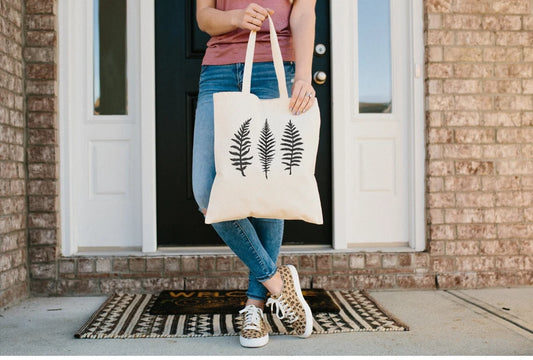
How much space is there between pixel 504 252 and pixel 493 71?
3.21 feet

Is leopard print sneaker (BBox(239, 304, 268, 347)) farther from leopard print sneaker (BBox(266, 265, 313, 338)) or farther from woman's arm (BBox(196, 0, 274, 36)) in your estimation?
woman's arm (BBox(196, 0, 274, 36))

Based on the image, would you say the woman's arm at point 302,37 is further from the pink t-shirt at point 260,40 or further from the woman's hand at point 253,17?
the woman's hand at point 253,17

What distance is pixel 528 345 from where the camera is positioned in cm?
209

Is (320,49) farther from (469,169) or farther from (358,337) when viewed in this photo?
(358,337)

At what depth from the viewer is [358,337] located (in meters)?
2.22

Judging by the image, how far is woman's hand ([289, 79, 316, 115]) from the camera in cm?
189

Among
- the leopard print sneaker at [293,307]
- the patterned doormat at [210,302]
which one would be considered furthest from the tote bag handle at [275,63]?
the patterned doormat at [210,302]

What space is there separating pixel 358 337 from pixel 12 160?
1845mm

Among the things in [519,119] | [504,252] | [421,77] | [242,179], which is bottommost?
[504,252]

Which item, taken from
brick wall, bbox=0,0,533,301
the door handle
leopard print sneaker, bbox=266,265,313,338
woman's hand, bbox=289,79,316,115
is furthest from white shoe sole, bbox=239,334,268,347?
the door handle

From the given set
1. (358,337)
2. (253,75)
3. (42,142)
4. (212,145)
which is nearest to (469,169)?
(358,337)

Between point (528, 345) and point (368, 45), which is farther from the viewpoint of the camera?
point (368, 45)

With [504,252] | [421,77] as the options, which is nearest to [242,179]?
[421,77]

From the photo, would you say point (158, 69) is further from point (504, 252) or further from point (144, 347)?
point (504, 252)
